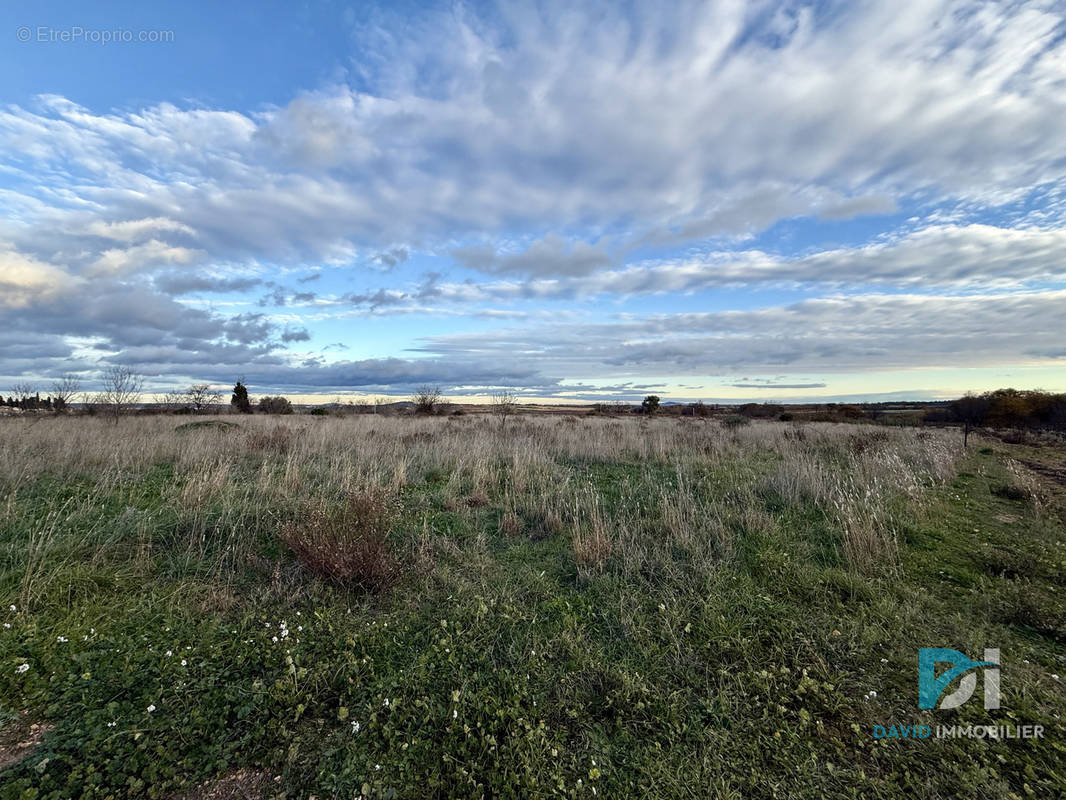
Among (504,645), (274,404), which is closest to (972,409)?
(504,645)

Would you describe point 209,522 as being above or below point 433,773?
above

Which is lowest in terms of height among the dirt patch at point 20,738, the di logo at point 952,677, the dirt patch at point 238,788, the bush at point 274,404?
the dirt patch at point 238,788

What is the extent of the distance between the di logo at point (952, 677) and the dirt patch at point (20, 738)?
5774mm

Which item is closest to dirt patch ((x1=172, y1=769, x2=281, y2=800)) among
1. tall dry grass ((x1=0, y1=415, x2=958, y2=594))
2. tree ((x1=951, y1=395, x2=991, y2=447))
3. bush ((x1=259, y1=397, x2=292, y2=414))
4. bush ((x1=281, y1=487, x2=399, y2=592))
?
bush ((x1=281, y1=487, x2=399, y2=592))

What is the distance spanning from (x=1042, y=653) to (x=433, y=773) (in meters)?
5.06

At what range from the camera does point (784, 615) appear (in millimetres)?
Answer: 4234

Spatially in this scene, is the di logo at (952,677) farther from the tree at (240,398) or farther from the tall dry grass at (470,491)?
the tree at (240,398)

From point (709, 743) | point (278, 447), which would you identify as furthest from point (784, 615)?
point (278, 447)

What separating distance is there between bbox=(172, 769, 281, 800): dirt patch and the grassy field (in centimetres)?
1

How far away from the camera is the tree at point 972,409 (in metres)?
34.5

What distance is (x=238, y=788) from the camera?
2.49m

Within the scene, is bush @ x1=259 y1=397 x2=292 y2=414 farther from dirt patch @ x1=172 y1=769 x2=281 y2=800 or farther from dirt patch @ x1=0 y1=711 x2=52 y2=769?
dirt patch @ x1=172 y1=769 x2=281 y2=800

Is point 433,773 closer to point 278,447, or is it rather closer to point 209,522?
point 209,522

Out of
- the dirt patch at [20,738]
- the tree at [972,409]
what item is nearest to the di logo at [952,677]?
the dirt patch at [20,738]
